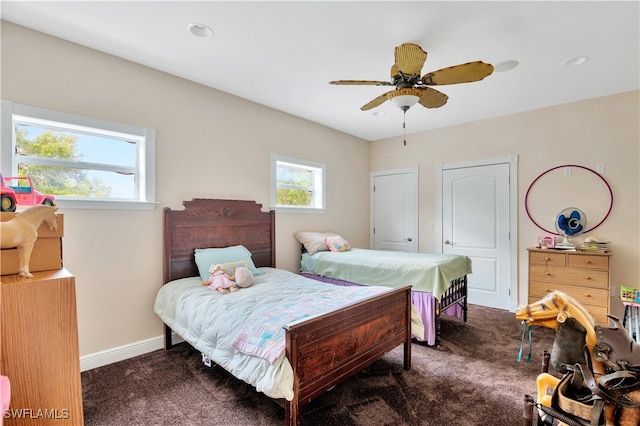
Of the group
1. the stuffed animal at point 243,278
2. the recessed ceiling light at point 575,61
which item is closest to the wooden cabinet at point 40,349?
the stuffed animal at point 243,278

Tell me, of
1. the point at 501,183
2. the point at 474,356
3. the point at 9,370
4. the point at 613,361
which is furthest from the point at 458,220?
the point at 9,370

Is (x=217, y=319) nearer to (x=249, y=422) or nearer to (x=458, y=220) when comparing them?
(x=249, y=422)

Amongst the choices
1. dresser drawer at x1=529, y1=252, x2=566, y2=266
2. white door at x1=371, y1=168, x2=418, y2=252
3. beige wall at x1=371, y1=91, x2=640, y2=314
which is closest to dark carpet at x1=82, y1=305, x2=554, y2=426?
dresser drawer at x1=529, y1=252, x2=566, y2=266

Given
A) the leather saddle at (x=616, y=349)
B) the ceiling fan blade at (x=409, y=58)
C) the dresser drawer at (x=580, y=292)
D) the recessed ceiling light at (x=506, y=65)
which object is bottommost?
the dresser drawer at (x=580, y=292)

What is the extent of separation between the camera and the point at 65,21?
2199 mm

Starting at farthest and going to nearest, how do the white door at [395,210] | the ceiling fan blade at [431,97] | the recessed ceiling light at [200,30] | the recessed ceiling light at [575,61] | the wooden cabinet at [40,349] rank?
1. the white door at [395,210]
2. the recessed ceiling light at [575,61]
3. the ceiling fan blade at [431,97]
4. the recessed ceiling light at [200,30]
5. the wooden cabinet at [40,349]

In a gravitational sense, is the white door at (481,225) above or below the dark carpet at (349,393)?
above

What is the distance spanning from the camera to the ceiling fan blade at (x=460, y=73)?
6.52 ft

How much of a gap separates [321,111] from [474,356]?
3222 mm

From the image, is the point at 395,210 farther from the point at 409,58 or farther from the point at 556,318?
the point at 556,318

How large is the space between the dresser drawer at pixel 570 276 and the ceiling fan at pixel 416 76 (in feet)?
7.95

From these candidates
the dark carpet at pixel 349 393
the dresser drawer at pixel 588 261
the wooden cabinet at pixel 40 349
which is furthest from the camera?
the dresser drawer at pixel 588 261

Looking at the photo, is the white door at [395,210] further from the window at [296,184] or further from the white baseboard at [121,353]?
the white baseboard at [121,353]

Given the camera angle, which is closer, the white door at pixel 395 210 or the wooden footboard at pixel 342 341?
the wooden footboard at pixel 342 341
